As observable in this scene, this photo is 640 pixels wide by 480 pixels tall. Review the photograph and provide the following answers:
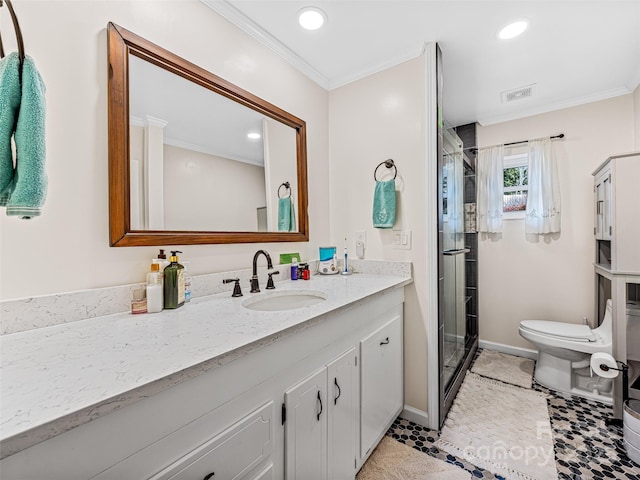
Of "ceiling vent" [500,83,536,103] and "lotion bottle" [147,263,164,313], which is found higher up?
"ceiling vent" [500,83,536,103]

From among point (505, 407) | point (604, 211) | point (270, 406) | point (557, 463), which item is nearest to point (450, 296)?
point (505, 407)

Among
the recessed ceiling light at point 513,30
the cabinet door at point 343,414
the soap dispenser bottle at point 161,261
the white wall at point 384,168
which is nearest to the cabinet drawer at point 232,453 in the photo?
the cabinet door at point 343,414

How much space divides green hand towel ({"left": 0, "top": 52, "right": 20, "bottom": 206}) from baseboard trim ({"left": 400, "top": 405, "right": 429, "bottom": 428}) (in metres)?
2.14

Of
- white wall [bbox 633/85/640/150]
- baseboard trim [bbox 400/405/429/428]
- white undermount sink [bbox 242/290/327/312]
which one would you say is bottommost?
baseboard trim [bbox 400/405/429/428]

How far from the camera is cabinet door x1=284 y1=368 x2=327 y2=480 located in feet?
3.09

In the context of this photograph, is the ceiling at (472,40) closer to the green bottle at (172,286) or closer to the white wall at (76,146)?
the white wall at (76,146)

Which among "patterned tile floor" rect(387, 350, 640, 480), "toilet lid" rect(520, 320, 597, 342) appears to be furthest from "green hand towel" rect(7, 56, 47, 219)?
"toilet lid" rect(520, 320, 597, 342)

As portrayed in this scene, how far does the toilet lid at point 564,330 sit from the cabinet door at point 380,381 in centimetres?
133

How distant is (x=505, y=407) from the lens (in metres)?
1.96

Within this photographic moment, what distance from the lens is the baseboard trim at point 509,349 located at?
2697 millimetres

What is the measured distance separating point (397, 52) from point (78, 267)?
2.04 meters

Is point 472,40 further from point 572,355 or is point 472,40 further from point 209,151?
point 572,355

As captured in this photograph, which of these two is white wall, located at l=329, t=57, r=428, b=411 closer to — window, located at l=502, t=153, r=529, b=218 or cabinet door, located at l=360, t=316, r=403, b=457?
cabinet door, located at l=360, t=316, r=403, b=457

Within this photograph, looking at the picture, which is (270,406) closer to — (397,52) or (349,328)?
(349,328)
